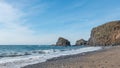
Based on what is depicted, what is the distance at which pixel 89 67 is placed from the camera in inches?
598

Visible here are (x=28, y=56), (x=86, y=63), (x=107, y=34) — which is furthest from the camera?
(x=107, y=34)

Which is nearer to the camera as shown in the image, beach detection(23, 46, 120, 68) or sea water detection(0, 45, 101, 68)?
beach detection(23, 46, 120, 68)

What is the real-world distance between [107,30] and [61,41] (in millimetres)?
45646

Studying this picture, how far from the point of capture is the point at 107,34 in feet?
328

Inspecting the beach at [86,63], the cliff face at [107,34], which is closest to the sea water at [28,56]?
the beach at [86,63]

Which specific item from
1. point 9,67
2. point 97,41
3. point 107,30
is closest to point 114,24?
point 107,30

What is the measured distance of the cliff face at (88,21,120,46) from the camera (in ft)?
308

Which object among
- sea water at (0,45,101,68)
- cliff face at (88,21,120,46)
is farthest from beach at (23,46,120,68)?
cliff face at (88,21,120,46)

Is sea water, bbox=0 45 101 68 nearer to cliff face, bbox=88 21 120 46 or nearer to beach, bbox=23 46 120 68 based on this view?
beach, bbox=23 46 120 68

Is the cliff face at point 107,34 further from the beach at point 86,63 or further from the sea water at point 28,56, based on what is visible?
the beach at point 86,63

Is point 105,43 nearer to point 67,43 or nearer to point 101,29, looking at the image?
point 101,29

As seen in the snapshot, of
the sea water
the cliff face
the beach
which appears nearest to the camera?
the beach

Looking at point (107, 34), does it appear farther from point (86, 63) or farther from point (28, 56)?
point (86, 63)

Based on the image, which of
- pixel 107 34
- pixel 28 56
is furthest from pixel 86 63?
pixel 107 34
